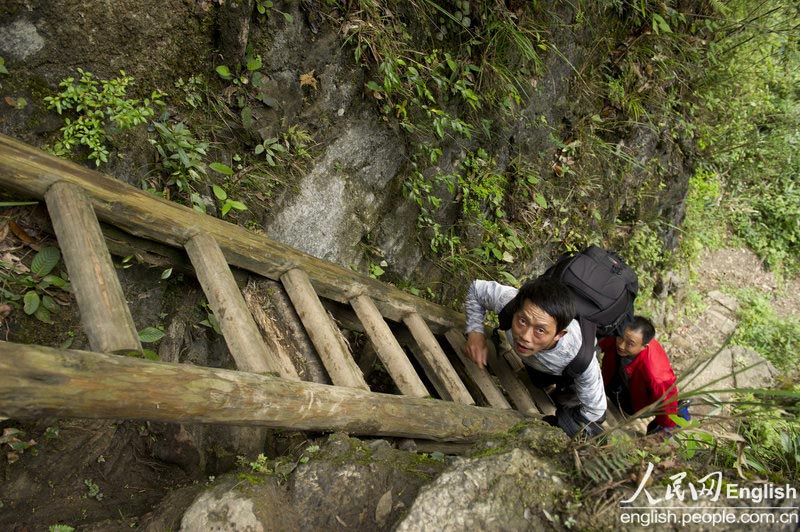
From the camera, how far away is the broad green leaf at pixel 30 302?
2924 mm

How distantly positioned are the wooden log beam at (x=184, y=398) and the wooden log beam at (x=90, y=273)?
25 centimetres

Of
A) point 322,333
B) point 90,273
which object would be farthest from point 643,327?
point 90,273

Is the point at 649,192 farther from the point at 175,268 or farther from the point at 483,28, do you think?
the point at 175,268

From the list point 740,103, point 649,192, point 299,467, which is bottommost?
point 299,467

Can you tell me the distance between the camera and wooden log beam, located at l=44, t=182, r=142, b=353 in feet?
7.39

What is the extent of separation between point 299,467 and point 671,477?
174 centimetres

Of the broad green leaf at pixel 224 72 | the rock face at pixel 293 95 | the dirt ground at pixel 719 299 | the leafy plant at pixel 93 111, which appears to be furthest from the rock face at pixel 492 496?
the dirt ground at pixel 719 299

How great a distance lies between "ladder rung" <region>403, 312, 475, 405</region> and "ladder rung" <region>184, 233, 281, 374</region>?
4.86 feet

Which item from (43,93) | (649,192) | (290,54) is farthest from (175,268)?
(649,192)

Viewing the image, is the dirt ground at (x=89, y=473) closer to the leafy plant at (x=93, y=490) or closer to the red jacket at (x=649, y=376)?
the leafy plant at (x=93, y=490)

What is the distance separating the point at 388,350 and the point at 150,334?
1.59 metres

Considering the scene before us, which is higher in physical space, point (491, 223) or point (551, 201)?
point (551, 201)

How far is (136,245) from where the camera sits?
3186 mm

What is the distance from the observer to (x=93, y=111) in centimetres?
324
